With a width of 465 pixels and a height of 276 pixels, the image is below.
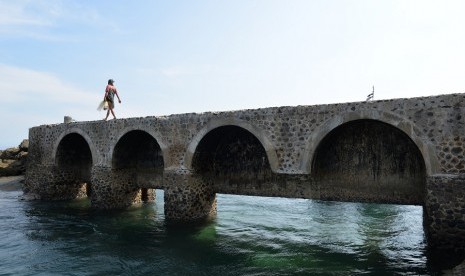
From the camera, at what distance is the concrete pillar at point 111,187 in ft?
51.4

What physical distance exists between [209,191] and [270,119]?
4096 millimetres

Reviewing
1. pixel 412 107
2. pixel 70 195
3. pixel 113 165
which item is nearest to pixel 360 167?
pixel 412 107

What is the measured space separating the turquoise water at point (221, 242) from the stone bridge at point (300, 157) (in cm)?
114

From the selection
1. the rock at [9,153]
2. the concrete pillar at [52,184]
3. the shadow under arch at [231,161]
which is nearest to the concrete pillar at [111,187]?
the concrete pillar at [52,184]

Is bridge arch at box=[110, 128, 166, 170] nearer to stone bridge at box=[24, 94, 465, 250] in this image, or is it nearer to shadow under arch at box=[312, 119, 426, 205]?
stone bridge at box=[24, 94, 465, 250]

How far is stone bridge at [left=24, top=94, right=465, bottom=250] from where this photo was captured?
8.79m

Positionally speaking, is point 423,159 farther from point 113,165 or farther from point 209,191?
point 113,165

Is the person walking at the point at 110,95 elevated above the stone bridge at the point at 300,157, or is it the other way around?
the person walking at the point at 110,95

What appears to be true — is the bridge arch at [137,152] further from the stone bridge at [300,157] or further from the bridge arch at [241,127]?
the bridge arch at [241,127]

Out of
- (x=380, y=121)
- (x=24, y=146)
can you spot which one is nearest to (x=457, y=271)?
(x=380, y=121)

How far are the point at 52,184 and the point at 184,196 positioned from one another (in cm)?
931

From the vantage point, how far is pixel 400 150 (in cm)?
1011

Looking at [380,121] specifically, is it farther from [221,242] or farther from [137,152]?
[137,152]

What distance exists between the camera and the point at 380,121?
31.2 ft
